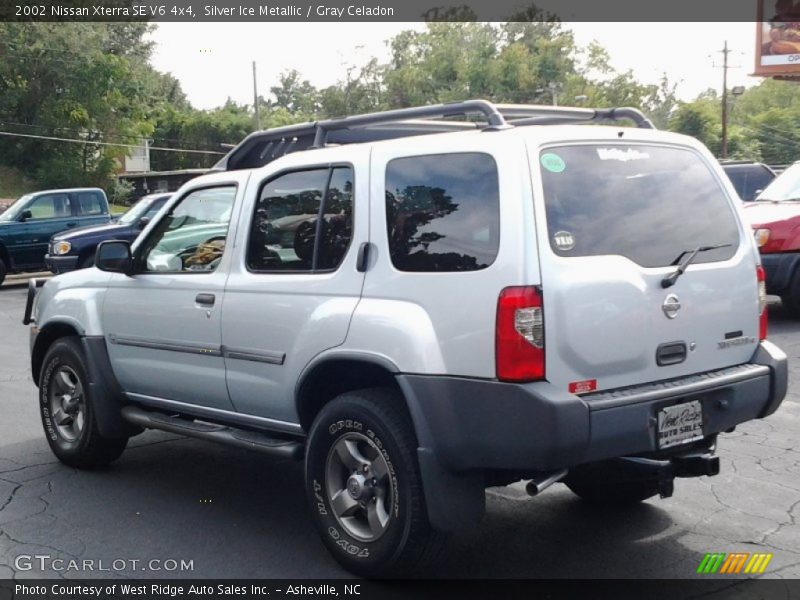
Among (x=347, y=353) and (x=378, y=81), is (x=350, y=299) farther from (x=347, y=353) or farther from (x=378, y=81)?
(x=378, y=81)

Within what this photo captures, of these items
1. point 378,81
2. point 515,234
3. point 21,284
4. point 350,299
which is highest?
point 378,81

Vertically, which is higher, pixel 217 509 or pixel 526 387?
pixel 526 387

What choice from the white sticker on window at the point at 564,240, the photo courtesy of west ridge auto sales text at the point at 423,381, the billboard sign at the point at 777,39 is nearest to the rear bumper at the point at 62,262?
the photo courtesy of west ridge auto sales text at the point at 423,381

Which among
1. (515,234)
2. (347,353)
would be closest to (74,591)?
(347,353)

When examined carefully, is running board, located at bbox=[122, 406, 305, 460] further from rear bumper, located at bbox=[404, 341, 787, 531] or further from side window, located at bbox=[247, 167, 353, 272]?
rear bumper, located at bbox=[404, 341, 787, 531]

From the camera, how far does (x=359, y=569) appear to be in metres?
4.35

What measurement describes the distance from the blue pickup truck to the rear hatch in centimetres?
1731

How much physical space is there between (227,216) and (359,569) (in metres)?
2.16

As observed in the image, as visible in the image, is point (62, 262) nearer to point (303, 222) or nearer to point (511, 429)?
point (303, 222)

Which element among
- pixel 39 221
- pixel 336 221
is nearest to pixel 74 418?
pixel 336 221

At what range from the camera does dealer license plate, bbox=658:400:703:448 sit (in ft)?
13.5

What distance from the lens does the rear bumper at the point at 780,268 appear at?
11.0 meters

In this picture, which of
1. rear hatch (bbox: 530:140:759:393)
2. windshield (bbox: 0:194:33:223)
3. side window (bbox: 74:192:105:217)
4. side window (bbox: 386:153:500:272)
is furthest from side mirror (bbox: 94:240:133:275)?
side window (bbox: 74:192:105:217)

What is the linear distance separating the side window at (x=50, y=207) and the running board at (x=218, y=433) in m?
15.3
